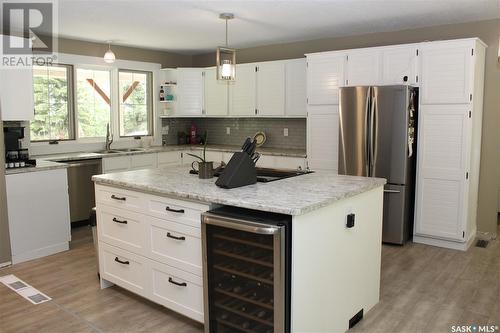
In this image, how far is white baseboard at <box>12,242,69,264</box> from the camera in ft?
13.6

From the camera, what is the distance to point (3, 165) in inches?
157

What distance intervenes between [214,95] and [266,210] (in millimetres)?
4484

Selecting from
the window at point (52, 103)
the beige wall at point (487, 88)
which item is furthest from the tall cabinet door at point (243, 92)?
the window at point (52, 103)

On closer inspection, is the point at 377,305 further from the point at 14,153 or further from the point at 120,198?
the point at 14,153

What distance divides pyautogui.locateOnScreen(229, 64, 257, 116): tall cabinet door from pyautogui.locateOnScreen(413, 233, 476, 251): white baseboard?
110 inches

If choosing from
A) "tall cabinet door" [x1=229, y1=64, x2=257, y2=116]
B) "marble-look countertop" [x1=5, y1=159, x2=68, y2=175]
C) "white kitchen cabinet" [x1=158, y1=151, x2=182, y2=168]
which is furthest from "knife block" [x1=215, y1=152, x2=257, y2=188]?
"white kitchen cabinet" [x1=158, y1=151, x2=182, y2=168]

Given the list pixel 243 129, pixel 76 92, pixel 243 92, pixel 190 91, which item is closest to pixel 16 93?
pixel 76 92

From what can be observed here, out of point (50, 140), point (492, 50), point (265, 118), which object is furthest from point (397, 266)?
point (50, 140)

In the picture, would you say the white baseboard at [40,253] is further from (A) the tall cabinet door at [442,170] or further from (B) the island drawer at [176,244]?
(A) the tall cabinet door at [442,170]

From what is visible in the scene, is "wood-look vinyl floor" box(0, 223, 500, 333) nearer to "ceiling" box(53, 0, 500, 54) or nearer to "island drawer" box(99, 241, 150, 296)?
"island drawer" box(99, 241, 150, 296)

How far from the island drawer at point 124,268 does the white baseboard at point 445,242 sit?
302 centimetres

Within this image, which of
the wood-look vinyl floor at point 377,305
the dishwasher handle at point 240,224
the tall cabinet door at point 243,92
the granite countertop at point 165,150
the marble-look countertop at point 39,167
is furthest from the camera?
the tall cabinet door at point 243,92

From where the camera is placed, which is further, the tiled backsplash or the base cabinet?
the tiled backsplash

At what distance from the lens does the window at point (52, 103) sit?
5.33 m
